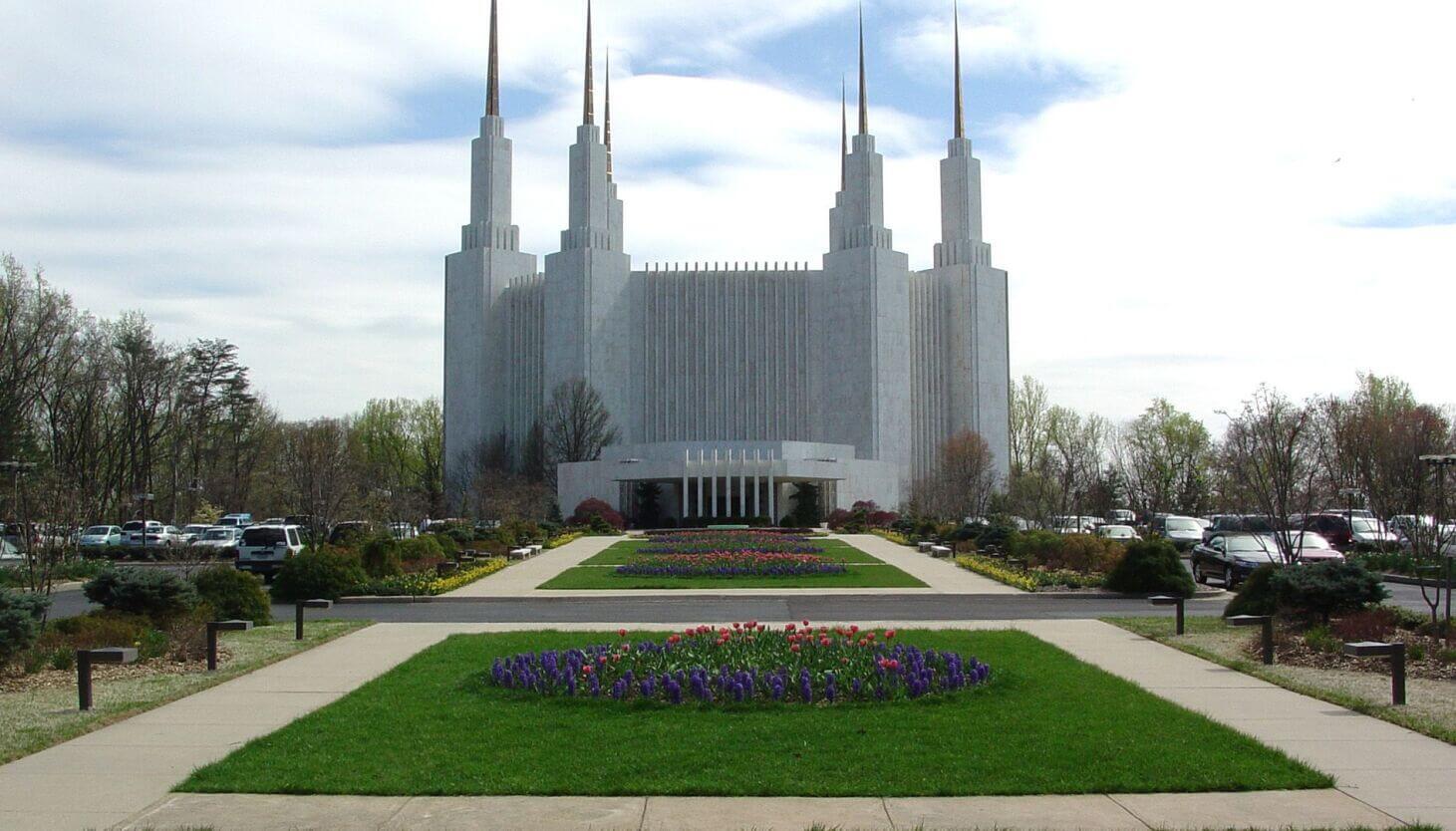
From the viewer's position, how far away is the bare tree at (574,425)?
78938 millimetres

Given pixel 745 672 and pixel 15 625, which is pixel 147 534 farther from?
pixel 745 672

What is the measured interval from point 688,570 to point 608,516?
36.9 metres

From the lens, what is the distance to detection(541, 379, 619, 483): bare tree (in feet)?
259

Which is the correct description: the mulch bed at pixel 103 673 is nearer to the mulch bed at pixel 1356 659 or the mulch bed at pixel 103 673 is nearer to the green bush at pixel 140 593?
the green bush at pixel 140 593

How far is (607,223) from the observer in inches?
3346

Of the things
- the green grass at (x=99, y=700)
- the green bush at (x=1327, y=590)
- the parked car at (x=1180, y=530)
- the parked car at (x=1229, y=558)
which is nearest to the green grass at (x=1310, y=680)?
the green bush at (x=1327, y=590)

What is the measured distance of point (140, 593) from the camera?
1620 centimetres

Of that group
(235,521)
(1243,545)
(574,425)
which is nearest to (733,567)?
(1243,545)

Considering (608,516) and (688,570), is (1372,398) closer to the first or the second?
(608,516)

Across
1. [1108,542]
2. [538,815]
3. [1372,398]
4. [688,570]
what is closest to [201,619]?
[538,815]

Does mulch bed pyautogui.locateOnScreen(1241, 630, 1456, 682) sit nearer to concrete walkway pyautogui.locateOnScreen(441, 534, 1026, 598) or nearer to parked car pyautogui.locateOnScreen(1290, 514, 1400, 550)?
concrete walkway pyautogui.locateOnScreen(441, 534, 1026, 598)

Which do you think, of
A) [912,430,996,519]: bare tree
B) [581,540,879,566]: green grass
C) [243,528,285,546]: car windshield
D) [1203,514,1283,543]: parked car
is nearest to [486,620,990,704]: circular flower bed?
[243,528,285,546]: car windshield

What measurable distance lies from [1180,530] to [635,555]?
19.1m

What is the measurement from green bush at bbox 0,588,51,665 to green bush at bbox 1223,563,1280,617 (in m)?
14.4
